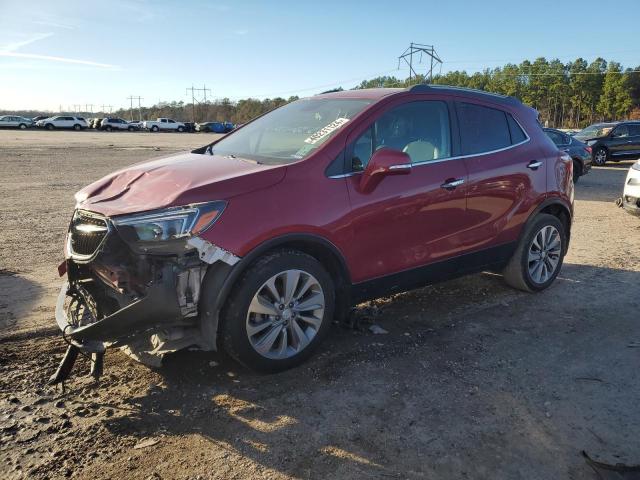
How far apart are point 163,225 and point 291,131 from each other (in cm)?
158

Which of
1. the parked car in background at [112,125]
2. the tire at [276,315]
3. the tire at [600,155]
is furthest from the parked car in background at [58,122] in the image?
the tire at [276,315]

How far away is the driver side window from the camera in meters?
3.85

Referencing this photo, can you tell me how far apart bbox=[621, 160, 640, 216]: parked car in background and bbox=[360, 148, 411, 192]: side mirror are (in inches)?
264

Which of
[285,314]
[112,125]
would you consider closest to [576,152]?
[285,314]

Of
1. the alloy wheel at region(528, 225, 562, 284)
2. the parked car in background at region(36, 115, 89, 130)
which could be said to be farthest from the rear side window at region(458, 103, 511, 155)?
the parked car in background at region(36, 115, 89, 130)

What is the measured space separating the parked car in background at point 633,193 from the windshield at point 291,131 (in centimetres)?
660

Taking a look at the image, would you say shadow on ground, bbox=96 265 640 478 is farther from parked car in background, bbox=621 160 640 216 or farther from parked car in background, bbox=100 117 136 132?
parked car in background, bbox=100 117 136 132

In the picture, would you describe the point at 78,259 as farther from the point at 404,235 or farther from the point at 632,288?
the point at 632,288

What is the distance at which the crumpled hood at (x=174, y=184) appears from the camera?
10.2ft

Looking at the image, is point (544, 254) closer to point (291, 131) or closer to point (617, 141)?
point (291, 131)

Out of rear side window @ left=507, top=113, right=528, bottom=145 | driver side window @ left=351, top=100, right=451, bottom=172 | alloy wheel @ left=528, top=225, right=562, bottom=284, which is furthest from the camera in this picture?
alloy wheel @ left=528, top=225, right=562, bottom=284

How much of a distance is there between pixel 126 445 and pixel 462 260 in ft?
9.93

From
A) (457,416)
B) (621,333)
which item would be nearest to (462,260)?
(621,333)

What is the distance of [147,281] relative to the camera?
10.1 ft
